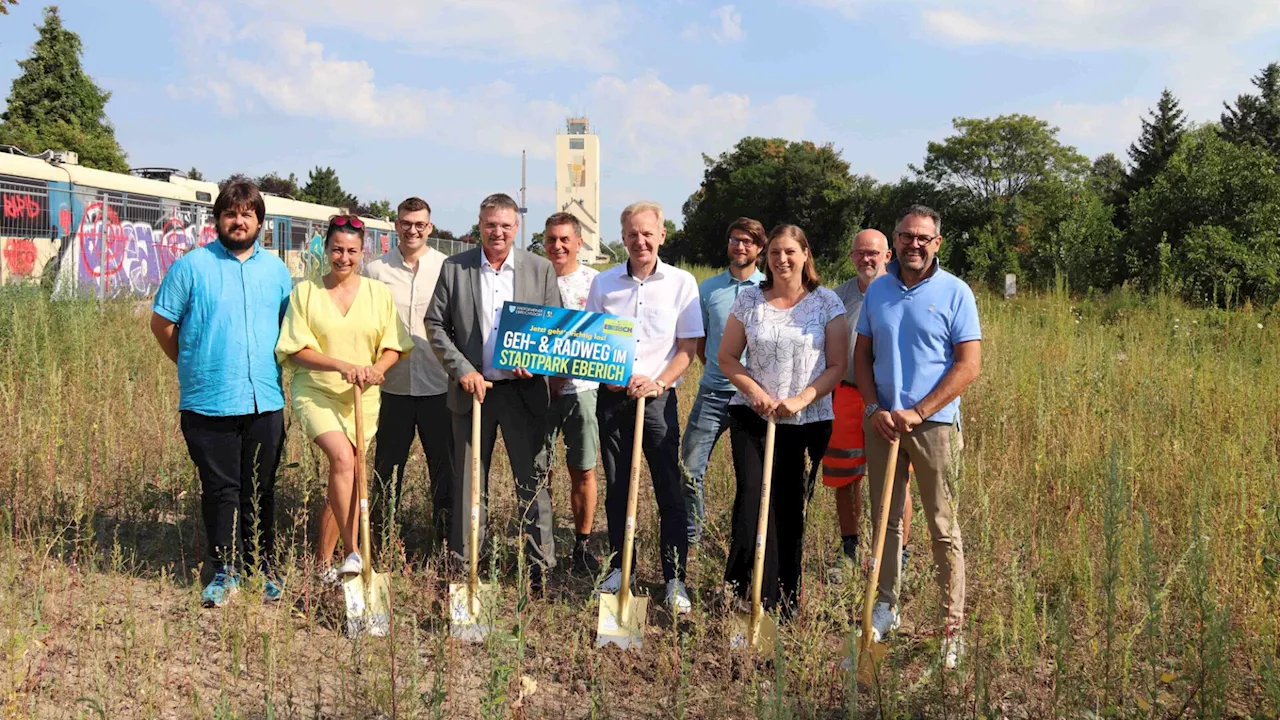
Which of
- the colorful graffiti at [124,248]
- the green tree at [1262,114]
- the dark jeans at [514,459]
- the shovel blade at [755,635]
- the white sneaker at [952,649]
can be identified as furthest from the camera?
the green tree at [1262,114]

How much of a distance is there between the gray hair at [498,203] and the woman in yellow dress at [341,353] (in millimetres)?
668

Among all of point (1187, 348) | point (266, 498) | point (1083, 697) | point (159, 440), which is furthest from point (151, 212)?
point (1083, 697)

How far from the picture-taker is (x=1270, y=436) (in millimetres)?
6398

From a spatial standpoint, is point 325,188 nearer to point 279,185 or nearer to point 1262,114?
point 279,185

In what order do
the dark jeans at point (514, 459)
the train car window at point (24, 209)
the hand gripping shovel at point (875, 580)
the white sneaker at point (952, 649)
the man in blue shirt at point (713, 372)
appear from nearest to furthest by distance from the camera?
1. the white sneaker at point (952, 649)
2. the hand gripping shovel at point (875, 580)
3. the dark jeans at point (514, 459)
4. the man in blue shirt at point (713, 372)
5. the train car window at point (24, 209)

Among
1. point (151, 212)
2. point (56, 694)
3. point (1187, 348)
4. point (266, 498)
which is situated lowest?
point (56, 694)

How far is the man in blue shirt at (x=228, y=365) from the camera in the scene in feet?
14.2

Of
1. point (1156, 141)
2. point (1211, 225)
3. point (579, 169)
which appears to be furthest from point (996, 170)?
point (579, 169)

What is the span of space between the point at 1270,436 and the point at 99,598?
755 centimetres

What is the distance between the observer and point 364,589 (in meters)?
4.21

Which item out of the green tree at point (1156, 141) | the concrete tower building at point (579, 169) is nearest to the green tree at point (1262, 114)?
the green tree at point (1156, 141)

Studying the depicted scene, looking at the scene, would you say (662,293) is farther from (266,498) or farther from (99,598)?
(99,598)

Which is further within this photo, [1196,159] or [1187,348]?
[1196,159]

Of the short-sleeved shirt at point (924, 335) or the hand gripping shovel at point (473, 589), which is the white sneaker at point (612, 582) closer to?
the hand gripping shovel at point (473, 589)
